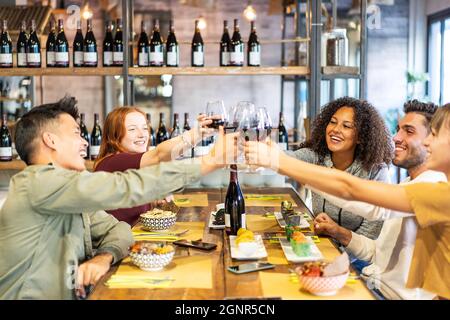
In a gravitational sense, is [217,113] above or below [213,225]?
above

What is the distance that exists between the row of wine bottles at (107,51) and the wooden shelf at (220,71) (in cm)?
8

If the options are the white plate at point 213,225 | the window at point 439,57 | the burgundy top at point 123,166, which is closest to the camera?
the white plate at point 213,225

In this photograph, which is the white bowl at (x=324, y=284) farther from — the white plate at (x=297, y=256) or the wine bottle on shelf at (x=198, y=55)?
the wine bottle on shelf at (x=198, y=55)

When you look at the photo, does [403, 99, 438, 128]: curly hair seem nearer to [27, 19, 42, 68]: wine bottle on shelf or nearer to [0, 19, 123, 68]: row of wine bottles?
[0, 19, 123, 68]: row of wine bottles

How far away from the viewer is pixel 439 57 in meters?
8.02

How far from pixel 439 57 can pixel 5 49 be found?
17.3 feet

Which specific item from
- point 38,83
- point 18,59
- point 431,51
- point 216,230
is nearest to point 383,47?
point 431,51

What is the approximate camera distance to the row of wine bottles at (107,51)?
4.56 meters

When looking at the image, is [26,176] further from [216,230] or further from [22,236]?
[216,230]

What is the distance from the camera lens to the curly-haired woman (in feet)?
10.4

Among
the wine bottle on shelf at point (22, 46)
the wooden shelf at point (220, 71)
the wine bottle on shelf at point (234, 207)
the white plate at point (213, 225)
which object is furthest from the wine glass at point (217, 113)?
the wine bottle on shelf at point (22, 46)

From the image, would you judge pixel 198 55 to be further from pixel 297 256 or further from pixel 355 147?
pixel 297 256

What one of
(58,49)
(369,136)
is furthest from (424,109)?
(58,49)

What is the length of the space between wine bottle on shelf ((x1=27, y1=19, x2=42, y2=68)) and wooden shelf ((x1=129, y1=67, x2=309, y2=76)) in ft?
2.18
